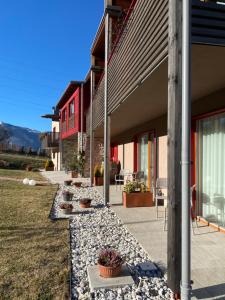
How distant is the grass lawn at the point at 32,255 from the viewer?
3682 mm

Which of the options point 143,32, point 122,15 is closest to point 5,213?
point 143,32

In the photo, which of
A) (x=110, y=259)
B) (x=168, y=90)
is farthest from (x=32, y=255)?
(x=168, y=90)

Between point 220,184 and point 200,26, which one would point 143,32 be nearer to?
point 200,26

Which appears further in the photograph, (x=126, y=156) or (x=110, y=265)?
(x=126, y=156)

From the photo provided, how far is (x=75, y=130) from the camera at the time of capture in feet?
70.1

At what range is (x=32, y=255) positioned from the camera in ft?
15.9

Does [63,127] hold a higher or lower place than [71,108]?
lower

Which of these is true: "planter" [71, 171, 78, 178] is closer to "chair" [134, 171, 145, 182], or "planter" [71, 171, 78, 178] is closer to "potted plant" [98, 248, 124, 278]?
"chair" [134, 171, 145, 182]

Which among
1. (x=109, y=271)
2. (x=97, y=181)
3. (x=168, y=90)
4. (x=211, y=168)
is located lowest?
(x=109, y=271)

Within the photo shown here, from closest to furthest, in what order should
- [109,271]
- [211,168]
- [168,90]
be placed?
[168,90], [109,271], [211,168]

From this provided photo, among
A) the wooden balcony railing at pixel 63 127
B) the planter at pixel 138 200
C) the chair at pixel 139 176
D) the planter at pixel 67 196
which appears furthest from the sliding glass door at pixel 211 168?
the wooden balcony railing at pixel 63 127

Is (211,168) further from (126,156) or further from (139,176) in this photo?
(126,156)

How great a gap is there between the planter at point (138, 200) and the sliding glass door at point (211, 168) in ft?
7.32

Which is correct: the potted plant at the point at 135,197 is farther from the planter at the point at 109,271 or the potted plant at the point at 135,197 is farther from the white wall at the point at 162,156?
the planter at the point at 109,271
